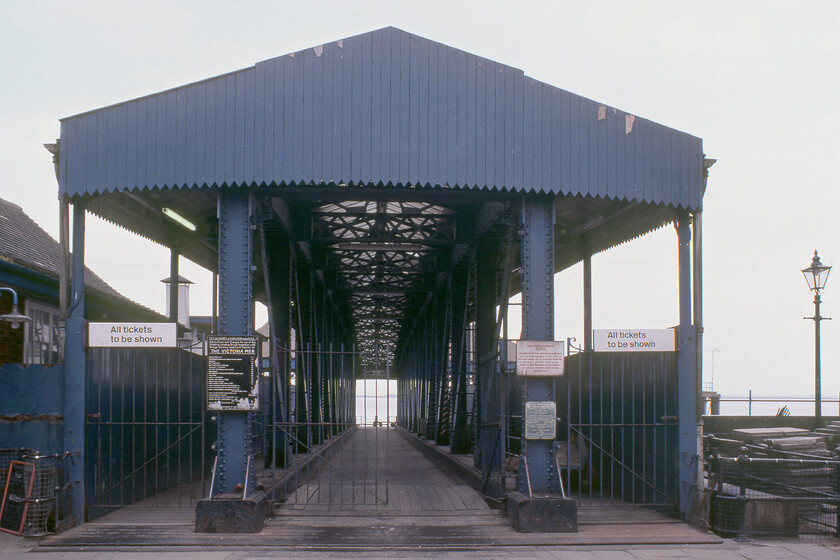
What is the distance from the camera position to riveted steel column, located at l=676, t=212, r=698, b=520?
12789 millimetres

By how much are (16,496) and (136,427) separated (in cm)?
273

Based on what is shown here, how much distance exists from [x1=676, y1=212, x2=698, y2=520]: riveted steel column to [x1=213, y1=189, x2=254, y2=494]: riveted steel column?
21.9 feet

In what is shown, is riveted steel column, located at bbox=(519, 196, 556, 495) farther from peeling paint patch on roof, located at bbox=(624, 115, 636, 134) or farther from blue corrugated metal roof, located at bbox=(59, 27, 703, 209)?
peeling paint patch on roof, located at bbox=(624, 115, 636, 134)

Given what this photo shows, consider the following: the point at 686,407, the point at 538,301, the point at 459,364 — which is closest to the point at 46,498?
the point at 538,301

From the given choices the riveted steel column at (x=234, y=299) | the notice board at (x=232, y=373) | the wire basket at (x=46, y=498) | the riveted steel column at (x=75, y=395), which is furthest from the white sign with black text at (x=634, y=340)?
the wire basket at (x=46, y=498)

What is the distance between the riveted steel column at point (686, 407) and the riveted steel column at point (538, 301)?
2159 mm

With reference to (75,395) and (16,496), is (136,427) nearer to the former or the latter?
(75,395)

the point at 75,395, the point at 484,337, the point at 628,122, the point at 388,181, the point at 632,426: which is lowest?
the point at 632,426

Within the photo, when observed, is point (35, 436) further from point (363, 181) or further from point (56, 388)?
point (363, 181)

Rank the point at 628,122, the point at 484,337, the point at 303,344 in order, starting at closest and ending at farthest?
1. the point at 628,122
2. the point at 484,337
3. the point at 303,344

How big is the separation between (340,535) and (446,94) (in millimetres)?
6797

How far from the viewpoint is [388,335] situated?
5688cm

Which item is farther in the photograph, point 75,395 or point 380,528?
point 75,395

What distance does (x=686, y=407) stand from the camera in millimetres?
12945
